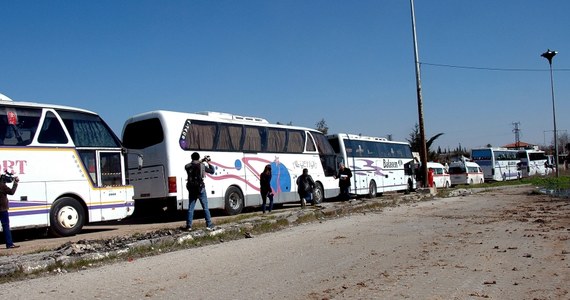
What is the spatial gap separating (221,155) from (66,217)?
248 inches

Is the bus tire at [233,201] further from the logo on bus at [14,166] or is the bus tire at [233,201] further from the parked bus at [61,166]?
the logo on bus at [14,166]

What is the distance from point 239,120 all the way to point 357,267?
11.7 meters

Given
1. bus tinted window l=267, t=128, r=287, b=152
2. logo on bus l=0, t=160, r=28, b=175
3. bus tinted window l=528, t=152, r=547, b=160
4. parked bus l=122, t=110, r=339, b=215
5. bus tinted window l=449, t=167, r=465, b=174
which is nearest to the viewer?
logo on bus l=0, t=160, r=28, b=175

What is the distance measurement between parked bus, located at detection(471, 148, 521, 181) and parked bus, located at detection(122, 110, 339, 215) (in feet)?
104

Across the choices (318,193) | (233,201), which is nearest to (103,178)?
(233,201)

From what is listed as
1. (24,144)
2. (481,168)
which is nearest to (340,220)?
(24,144)

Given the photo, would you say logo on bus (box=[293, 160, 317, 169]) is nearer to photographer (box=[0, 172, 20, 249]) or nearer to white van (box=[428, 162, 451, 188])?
photographer (box=[0, 172, 20, 249])

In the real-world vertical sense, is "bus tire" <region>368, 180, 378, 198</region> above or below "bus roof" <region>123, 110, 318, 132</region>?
below

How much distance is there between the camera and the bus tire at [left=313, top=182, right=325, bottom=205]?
21.3 metres

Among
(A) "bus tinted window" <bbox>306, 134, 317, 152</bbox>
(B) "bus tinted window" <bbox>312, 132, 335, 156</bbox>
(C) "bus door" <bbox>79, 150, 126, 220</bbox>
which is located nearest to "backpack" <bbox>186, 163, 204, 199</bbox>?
(C) "bus door" <bbox>79, 150, 126, 220</bbox>

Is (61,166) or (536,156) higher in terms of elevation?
(61,166)

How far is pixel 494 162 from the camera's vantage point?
4888 cm

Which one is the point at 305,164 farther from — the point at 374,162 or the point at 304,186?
the point at 374,162

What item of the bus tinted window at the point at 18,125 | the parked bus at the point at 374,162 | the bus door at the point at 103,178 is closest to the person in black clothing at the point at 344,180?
the parked bus at the point at 374,162
